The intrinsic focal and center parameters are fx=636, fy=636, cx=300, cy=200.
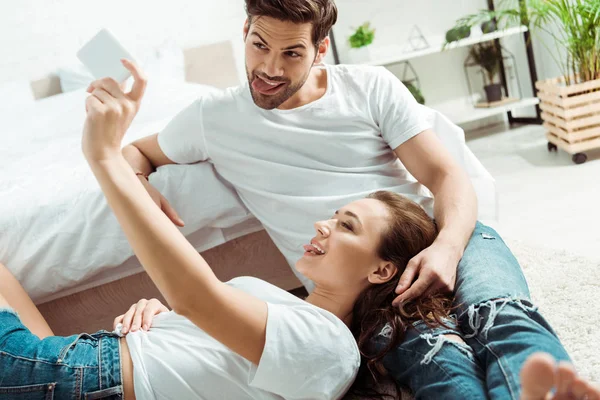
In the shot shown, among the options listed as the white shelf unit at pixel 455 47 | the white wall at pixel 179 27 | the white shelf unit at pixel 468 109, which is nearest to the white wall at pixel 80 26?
the white wall at pixel 179 27

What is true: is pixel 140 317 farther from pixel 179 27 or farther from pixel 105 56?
pixel 179 27

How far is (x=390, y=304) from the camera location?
126 centimetres

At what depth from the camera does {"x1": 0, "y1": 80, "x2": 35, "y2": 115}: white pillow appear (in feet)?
10.2

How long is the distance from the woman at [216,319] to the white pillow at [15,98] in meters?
1.99

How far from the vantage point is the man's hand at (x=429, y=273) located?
3.90 ft

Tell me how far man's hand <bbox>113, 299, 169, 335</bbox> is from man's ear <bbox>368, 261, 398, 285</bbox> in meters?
0.45

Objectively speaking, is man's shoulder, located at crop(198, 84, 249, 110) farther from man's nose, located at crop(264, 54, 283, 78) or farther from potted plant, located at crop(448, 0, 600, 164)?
potted plant, located at crop(448, 0, 600, 164)

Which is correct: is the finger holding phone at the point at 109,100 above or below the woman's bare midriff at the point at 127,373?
above

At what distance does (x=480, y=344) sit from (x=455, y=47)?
10.9 ft

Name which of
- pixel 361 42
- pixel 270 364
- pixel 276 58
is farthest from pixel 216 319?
pixel 361 42

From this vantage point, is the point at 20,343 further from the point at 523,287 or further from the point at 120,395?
the point at 523,287

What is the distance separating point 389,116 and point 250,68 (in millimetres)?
371

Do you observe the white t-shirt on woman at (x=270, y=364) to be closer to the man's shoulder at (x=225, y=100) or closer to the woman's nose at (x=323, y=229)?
the woman's nose at (x=323, y=229)

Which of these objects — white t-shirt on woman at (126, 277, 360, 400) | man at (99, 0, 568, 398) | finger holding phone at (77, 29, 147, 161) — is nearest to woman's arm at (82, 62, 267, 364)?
finger holding phone at (77, 29, 147, 161)
